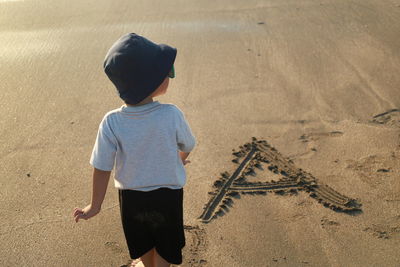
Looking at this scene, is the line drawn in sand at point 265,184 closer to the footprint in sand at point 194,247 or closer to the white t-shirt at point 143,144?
the footprint in sand at point 194,247

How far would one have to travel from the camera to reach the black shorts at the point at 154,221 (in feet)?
6.97

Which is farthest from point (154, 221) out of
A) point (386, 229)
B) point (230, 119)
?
point (230, 119)

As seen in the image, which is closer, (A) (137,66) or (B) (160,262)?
(A) (137,66)

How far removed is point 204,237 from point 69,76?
247 centimetres

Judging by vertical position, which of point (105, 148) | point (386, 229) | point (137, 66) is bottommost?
point (386, 229)

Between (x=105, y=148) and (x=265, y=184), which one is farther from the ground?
(x=105, y=148)

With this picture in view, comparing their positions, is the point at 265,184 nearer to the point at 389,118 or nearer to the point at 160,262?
the point at 160,262

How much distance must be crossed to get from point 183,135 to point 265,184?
129 cm

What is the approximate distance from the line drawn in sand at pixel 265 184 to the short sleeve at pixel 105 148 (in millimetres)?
1049

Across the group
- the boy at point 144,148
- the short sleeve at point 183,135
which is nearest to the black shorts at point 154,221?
the boy at point 144,148

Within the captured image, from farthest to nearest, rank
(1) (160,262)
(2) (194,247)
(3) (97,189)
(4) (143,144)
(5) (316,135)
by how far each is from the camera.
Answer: (5) (316,135) < (2) (194,247) < (1) (160,262) < (3) (97,189) < (4) (143,144)

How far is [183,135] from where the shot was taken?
205 centimetres

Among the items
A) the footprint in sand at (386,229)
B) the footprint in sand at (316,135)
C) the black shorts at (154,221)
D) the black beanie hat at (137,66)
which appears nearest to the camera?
the black beanie hat at (137,66)

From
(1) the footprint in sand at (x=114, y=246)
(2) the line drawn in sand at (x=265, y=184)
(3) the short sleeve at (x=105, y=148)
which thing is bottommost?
(1) the footprint in sand at (x=114, y=246)
